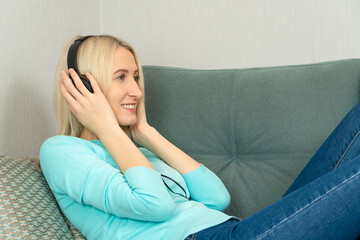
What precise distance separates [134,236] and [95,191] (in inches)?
5.9

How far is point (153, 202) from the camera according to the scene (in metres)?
1.04

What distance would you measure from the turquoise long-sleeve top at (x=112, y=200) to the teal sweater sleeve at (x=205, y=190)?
0.15 m

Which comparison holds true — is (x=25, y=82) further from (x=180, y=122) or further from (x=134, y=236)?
(x=134, y=236)

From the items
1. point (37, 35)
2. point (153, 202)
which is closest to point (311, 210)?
point (153, 202)

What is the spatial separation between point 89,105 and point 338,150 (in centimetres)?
71

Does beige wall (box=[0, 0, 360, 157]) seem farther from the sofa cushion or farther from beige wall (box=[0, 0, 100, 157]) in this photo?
the sofa cushion

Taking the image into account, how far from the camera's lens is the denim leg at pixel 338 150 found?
45.3 inches

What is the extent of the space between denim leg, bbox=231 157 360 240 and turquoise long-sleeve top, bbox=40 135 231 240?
0.72 ft

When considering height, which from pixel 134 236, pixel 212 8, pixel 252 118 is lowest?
pixel 134 236

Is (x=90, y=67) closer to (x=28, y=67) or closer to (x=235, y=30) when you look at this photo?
(x=28, y=67)

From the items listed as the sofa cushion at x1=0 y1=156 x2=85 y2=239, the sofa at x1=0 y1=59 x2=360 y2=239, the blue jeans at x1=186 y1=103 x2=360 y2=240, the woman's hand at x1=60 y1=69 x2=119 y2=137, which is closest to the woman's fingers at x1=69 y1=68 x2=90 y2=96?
the woman's hand at x1=60 y1=69 x2=119 y2=137

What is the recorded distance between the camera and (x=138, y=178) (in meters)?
1.08

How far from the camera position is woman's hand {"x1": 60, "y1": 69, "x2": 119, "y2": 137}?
1238 mm

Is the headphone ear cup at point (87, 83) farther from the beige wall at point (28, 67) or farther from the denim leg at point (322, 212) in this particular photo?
the denim leg at point (322, 212)
